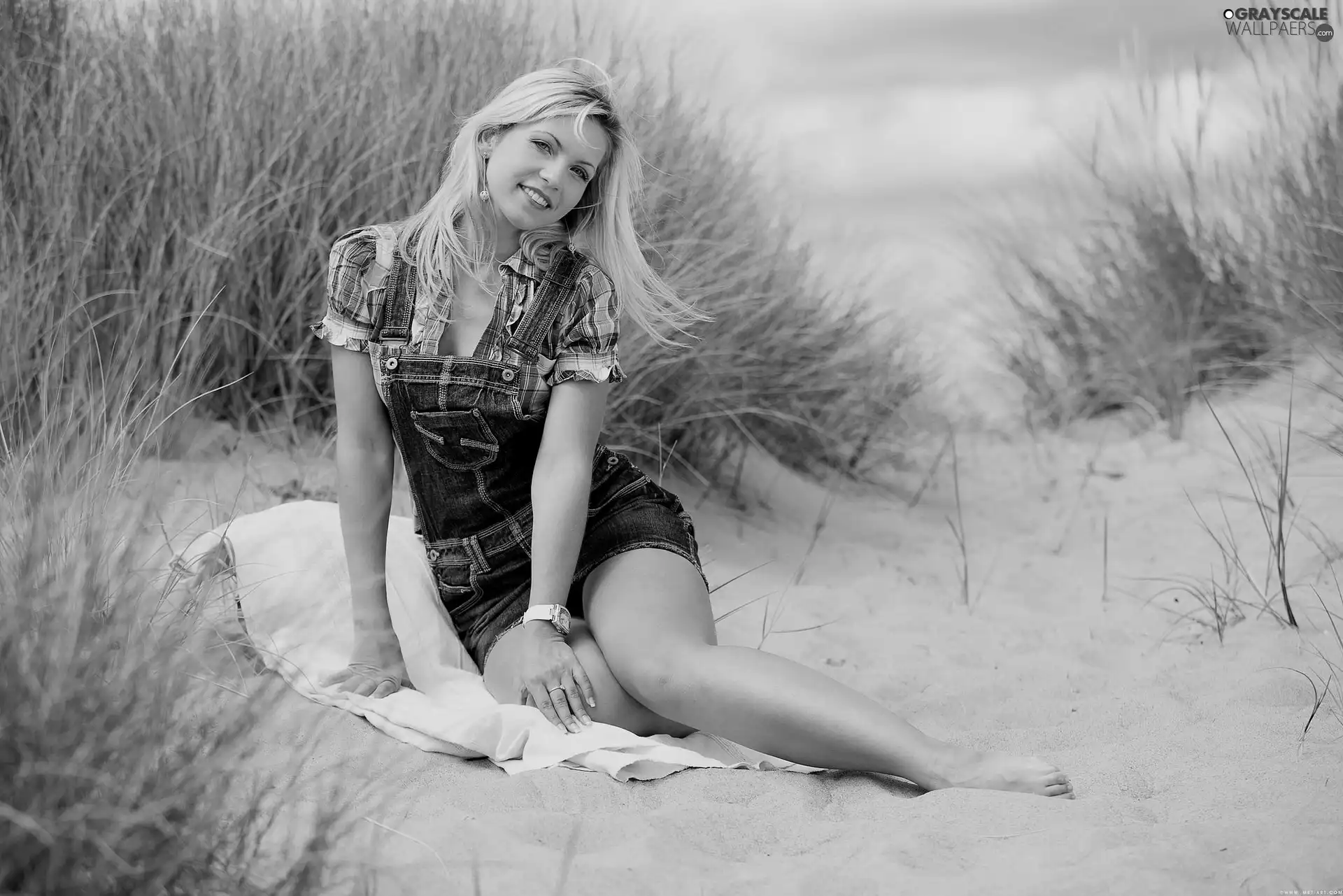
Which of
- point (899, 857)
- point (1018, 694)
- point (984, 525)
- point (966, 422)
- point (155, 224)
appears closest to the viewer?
point (899, 857)

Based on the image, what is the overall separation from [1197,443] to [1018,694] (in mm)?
2839

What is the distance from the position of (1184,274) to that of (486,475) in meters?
4.32

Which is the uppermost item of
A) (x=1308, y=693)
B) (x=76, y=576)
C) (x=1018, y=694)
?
(x=76, y=576)

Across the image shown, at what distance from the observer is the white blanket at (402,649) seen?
1.99 metres

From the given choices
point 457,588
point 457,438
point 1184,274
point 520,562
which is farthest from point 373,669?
point 1184,274

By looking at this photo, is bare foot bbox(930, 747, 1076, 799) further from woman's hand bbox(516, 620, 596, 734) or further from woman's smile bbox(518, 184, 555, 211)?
woman's smile bbox(518, 184, 555, 211)

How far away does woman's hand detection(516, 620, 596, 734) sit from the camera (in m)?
2.05

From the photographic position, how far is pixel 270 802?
63.3 inches

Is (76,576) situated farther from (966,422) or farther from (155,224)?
(966,422)

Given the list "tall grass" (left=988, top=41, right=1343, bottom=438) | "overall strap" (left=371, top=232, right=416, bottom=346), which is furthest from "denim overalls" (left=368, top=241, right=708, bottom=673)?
"tall grass" (left=988, top=41, right=1343, bottom=438)

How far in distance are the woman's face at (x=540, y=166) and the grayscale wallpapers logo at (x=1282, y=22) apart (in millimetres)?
3730

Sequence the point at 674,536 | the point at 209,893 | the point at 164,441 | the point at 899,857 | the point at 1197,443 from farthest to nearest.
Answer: the point at 1197,443, the point at 164,441, the point at 674,536, the point at 899,857, the point at 209,893

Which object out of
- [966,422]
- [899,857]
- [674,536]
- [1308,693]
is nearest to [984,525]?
[966,422]

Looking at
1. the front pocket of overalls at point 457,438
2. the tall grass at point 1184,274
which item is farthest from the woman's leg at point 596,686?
the tall grass at point 1184,274
